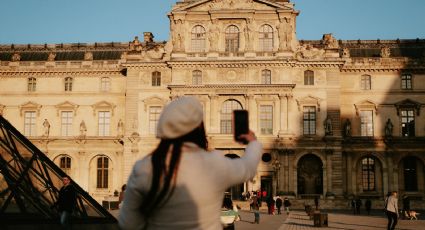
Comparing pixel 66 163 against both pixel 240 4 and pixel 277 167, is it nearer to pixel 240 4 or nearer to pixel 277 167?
pixel 277 167

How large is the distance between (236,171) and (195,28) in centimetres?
4852

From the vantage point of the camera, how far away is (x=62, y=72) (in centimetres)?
5588

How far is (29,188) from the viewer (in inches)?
581

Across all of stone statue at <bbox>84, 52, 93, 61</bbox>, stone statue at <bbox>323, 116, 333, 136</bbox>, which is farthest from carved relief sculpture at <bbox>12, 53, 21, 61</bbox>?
stone statue at <bbox>323, 116, 333, 136</bbox>

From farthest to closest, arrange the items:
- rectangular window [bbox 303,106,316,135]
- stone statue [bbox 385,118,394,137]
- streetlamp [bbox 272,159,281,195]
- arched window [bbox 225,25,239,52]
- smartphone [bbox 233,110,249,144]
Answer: stone statue [bbox 385,118,394,137], arched window [bbox 225,25,239,52], rectangular window [bbox 303,106,316,135], streetlamp [bbox 272,159,281,195], smartphone [bbox 233,110,249,144]

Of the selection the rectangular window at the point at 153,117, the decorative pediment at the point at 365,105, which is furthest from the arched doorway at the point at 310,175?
the rectangular window at the point at 153,117

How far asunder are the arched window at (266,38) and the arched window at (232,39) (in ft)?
6.22

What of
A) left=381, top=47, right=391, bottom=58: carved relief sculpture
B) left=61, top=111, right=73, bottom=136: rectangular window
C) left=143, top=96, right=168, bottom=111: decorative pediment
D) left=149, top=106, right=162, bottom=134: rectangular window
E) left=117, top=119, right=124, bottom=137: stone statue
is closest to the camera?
left=149, top=106, right=162, bottom=134: rectangular window

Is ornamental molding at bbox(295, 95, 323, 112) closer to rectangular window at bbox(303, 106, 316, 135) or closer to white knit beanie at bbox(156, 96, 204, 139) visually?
rectangular window at bbox(303, 106, 316, 135)

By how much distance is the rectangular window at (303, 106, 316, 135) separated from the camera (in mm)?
50969

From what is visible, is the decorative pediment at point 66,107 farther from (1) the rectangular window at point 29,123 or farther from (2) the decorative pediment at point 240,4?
(2) the decorative pediment at point 240,4

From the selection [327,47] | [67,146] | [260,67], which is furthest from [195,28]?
[67,146]

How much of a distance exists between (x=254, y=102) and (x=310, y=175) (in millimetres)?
7421

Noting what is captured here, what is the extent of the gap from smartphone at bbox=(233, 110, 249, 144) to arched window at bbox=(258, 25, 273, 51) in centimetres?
4723
